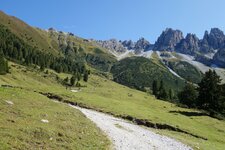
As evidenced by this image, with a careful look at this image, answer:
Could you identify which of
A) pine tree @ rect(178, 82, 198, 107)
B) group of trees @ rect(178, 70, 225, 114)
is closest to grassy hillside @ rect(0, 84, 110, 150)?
group of trees @ rect(178, 70, 225, 114)

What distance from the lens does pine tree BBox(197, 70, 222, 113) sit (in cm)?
9262

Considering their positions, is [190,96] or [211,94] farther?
[190,96]

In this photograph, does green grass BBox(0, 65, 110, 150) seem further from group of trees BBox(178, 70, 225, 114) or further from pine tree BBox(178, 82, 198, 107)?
pine tree BBox(178, 82, 198, 107)

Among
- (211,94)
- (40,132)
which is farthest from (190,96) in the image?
(40,132)

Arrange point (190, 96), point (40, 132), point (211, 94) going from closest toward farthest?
1. point (40, 132)
2. point (211, 94)
3. point (190, 96)

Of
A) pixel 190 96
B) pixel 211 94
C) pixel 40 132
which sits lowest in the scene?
pixel 40 132

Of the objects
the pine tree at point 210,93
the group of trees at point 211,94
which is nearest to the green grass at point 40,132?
the group of trees at point 211,94

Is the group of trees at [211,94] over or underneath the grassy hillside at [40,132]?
over

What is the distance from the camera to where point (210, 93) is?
9331cm

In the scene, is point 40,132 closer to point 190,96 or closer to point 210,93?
point 210,93

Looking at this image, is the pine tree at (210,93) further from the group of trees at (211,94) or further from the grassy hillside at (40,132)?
the grassy hillside at (40,132)

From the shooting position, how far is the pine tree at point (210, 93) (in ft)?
304

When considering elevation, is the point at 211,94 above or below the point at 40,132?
above

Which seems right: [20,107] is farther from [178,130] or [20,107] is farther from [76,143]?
[178,130]
